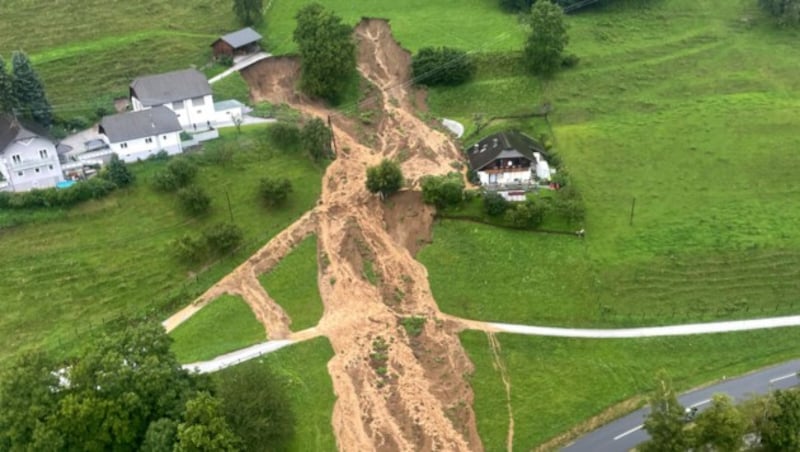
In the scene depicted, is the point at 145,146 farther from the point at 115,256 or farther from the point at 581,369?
the point at 581,369

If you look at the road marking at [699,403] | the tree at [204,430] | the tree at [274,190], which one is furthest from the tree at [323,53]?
the road marking at [699,403]

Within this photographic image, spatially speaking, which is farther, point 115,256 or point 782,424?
point 115,256

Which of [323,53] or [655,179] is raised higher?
[323,53]

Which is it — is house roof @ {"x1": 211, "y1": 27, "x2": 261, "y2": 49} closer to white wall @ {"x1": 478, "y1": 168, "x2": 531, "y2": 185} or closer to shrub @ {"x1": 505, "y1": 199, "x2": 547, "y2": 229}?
white wall @ {"x1": 478, "y1": 168, "x2": 531, "y2": 185}

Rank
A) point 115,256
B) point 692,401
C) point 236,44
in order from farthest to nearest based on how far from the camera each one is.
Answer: point 236,44
point 115,256
point 692,401

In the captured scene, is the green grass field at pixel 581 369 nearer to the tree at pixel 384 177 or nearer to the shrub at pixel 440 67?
the tree at pixel 384 177

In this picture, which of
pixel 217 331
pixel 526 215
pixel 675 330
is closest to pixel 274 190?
pixel 217 331

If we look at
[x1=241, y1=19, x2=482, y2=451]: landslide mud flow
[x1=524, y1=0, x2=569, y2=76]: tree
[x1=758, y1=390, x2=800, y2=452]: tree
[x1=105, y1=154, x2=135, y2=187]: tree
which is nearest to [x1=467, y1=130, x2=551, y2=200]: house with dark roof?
[x1=241, y1=19, x2=482, y2=451]: landslide mud flow

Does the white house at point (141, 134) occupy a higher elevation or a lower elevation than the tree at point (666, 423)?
higher
